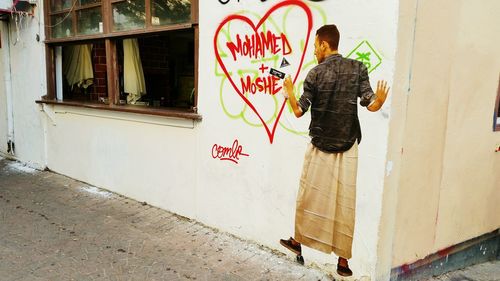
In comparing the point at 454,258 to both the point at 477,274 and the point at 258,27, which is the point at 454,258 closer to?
the point at 477,274

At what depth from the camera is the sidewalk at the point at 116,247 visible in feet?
11.4

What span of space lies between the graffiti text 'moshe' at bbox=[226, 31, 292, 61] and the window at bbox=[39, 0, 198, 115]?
0.65 meters

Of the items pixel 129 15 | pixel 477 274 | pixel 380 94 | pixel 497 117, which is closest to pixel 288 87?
pixel 380 94

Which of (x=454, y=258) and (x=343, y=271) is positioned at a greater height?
(x=343, y=271)

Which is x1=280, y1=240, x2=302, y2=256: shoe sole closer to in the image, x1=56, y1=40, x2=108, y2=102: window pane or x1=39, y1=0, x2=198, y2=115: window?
x1=39, y1=0, x2=198, y2=115: window

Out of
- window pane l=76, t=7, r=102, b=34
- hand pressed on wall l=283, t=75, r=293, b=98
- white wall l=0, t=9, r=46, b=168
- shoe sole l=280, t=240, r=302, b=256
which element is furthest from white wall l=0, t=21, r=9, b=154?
shoe sole l=280, t=240, r=302, b=256

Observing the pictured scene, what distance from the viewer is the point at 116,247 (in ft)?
13.1

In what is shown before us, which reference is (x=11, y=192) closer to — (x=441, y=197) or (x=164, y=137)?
(x=164, y=137)

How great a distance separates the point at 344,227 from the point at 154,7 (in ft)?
10.9

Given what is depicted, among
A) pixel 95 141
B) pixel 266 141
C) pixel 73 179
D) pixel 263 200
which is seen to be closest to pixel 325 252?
pixel 263 200

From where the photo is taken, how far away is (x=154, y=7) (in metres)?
4.84

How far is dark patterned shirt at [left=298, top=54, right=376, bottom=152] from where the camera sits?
310 centimetres
